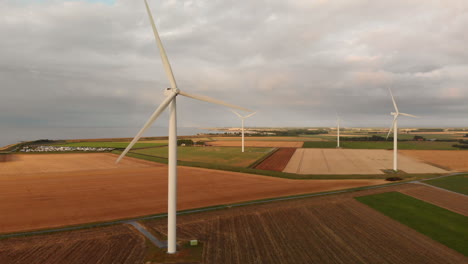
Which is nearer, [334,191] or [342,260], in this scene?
[342,260]

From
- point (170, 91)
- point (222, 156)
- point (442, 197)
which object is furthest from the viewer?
point (222, 156)

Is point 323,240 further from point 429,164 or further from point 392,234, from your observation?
point 429,164

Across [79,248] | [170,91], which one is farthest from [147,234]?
[170,91]

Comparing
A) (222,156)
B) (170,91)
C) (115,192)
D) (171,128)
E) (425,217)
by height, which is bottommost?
(425,217)

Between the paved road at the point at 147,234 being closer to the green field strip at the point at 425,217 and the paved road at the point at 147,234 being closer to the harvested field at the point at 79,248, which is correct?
the harvested field at the point at 79,248

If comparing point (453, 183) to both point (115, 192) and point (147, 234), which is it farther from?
point (115, 192)

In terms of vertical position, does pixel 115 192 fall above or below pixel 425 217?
above

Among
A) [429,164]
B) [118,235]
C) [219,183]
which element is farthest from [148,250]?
[429,164]

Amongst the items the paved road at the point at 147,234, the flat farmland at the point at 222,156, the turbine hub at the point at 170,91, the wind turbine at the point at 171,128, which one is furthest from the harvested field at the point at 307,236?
the flat farmland at the point at 222,156
